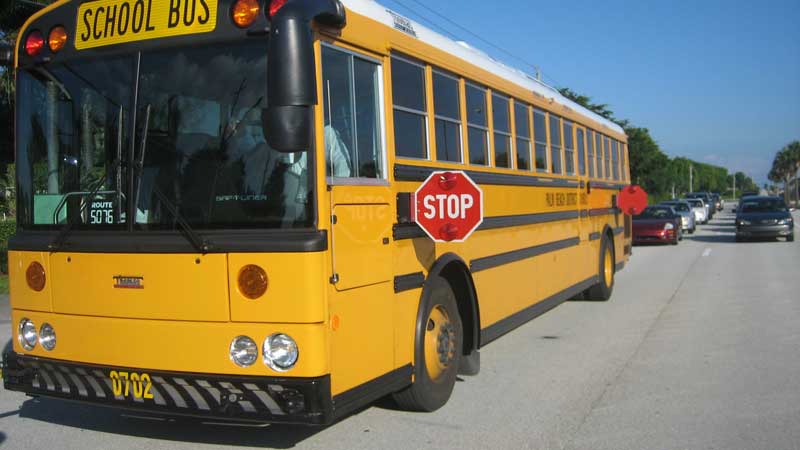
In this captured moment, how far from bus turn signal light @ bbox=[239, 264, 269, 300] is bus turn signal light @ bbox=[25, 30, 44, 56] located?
2160 millimetres

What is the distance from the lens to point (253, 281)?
4.50 meters

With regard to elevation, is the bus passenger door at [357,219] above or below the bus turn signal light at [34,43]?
below

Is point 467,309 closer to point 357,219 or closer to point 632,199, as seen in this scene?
point 357,219

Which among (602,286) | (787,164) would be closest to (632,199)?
(602,286)

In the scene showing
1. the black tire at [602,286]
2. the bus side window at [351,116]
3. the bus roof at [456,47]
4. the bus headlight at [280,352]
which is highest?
the bus roof at [456,47]

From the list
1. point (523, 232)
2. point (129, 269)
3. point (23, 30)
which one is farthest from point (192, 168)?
point (523, 232)

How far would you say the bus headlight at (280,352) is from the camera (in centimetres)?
446

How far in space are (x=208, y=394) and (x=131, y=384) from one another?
1.79 feet

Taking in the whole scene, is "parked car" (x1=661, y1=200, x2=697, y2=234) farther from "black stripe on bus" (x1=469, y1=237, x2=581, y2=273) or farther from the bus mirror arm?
the bus mirror arm

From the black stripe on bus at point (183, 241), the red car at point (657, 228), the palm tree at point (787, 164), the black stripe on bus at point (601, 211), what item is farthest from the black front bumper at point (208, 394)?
the palm tree at point (787, 164)

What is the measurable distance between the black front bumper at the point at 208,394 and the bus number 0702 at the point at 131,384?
2cm

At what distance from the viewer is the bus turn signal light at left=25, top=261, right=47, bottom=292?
5172 mm

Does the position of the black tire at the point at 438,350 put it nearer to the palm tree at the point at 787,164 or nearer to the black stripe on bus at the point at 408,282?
the black stripe on bus at the point at 408,282

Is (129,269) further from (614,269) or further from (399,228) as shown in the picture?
(614,269)
